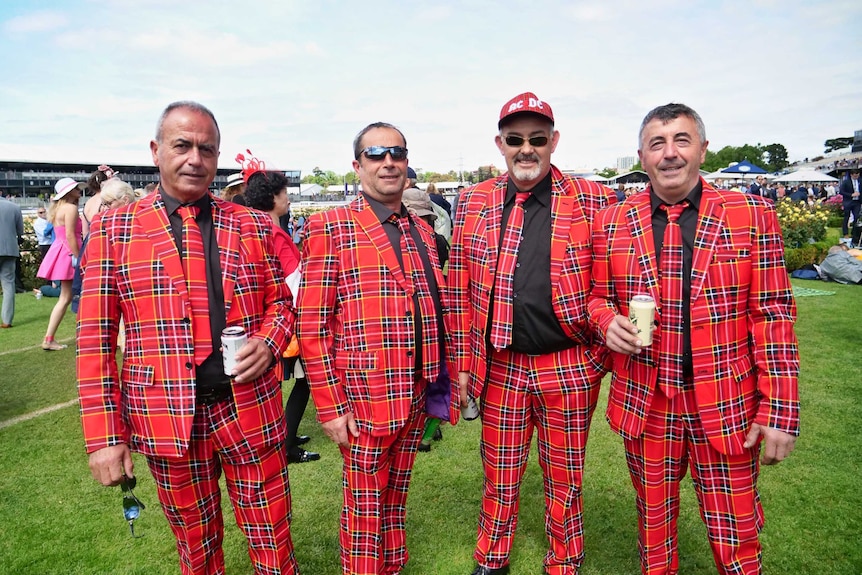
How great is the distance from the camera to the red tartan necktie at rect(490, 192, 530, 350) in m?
2.70

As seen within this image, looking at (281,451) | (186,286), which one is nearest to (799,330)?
(281,451)

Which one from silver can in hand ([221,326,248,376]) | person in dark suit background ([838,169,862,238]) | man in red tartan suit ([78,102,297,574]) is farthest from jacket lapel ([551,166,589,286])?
person in dark suit background ([838,169,862,238])

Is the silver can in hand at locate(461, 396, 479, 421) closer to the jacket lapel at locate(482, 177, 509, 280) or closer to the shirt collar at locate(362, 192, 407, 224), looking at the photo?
the jacket lapel at locate(482, 177, 509, 280)

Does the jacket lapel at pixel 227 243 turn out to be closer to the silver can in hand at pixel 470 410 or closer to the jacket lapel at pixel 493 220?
the jacket lapel at pixel 493 220

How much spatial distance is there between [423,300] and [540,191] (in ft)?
2.93

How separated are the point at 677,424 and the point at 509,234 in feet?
4.04

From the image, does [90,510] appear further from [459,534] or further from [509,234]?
[509,234]

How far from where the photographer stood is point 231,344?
204 centimetres

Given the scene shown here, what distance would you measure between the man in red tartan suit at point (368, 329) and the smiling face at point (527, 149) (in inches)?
23.0

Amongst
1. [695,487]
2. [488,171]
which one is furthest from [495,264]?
[488,171]

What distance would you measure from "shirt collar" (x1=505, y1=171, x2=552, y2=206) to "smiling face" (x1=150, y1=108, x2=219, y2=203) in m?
1.55

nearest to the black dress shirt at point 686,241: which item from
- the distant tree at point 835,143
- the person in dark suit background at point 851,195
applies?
the person in dark suit background at point 851,195

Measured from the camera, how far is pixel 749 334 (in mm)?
2297

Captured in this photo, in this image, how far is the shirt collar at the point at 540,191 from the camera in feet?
9.18
